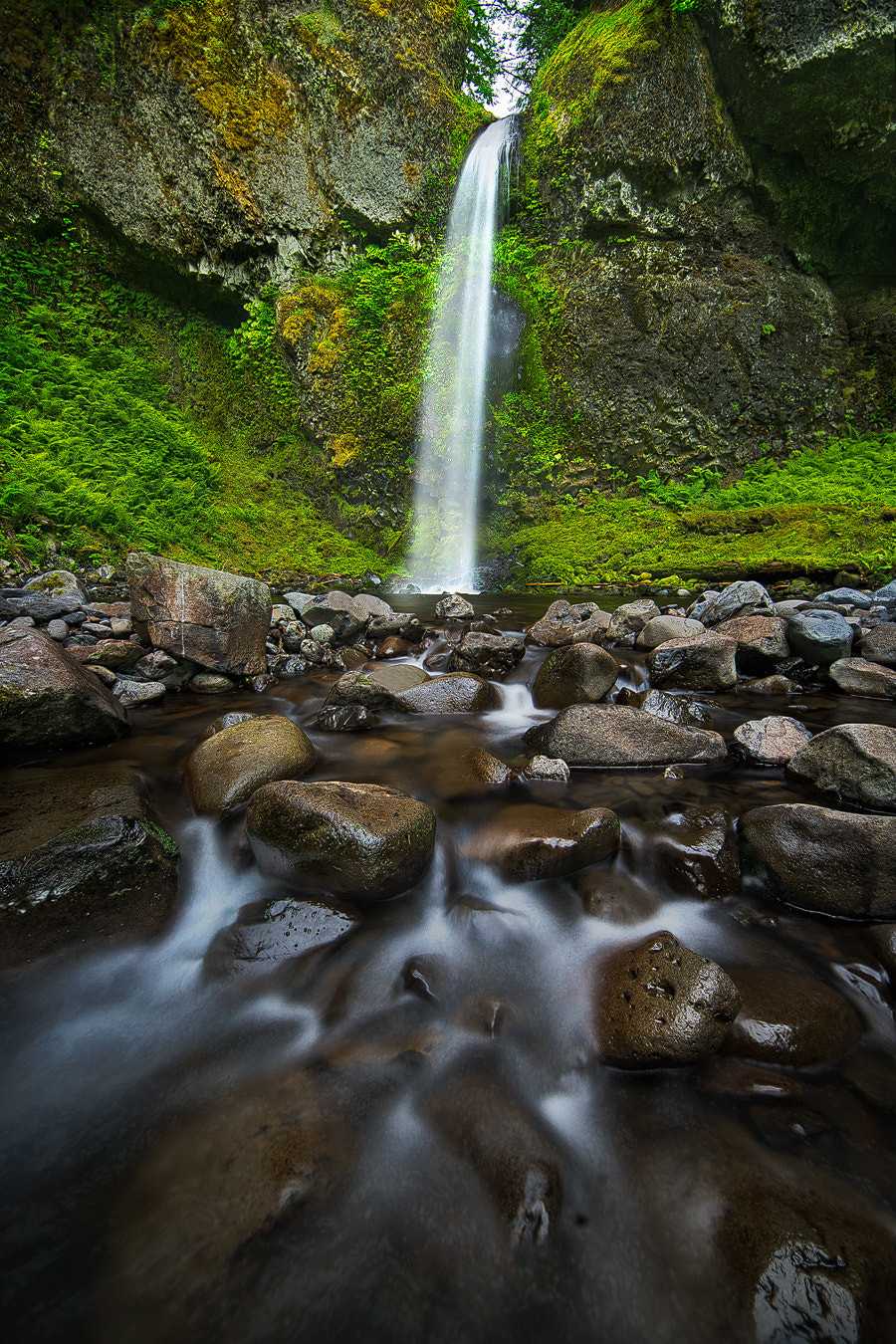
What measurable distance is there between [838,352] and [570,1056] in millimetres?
19589

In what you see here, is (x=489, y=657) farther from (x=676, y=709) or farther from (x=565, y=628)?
(x=676, y=709)

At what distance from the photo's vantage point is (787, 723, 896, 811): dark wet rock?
2576mm

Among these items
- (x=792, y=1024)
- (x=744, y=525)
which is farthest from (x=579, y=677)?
(x=744, y=525)

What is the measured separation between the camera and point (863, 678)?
174 inches

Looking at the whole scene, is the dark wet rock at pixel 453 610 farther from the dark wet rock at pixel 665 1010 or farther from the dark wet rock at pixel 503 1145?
the dark wet rock at pixel 503 1145

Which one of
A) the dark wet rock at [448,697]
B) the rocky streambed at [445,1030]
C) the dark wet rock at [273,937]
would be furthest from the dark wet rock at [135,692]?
the dark wet rock at [273,937]

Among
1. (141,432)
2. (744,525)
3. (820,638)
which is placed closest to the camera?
(820,638)

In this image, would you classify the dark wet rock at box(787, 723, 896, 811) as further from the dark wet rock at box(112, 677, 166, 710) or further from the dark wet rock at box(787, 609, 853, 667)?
the dark wet rock at box(112, 677, 166, 710)

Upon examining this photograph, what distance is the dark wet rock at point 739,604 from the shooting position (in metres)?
6.01

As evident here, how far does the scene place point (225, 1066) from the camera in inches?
60.6

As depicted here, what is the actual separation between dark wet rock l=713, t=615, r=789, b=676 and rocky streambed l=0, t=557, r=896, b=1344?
5.44ft

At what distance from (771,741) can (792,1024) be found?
2.03 m

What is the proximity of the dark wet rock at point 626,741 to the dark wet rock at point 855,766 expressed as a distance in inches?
20.3

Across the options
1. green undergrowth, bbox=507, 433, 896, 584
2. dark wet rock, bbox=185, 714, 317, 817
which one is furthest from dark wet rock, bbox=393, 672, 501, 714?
green undergrowth, bbox=507, 433, 896, 584
